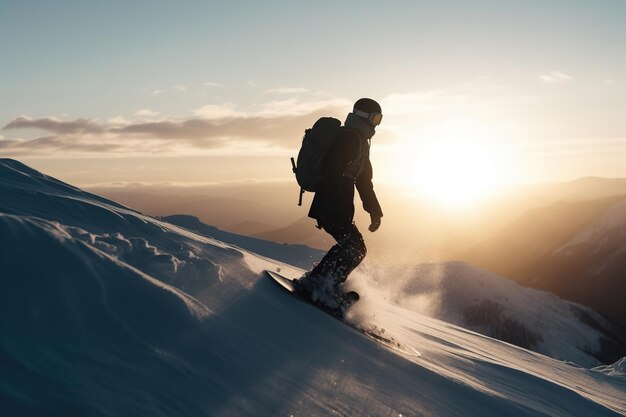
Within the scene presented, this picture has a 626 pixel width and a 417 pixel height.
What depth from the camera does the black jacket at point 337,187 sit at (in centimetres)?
631

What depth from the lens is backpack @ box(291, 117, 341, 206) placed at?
6.38m

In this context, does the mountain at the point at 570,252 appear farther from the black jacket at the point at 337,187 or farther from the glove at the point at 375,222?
the black jacket at the point at 337,187

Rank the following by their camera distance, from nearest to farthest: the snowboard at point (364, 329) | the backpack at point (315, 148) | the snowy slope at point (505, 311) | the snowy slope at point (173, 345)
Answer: the snowy slope at point (173, 345) → the snowboard at point (364, 329) → the backpack at point (315, 148) → the snowy slope at point (505, 311)

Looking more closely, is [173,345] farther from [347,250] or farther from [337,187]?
[337,187]

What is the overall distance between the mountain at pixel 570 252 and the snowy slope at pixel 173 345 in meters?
95.1

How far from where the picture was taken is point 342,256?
20.6 feet

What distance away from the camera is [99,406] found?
2.58 metres

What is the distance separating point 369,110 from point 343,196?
1.22 meters

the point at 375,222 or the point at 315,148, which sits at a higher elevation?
the point at 315,148

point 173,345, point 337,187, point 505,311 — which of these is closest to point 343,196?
point 337,187

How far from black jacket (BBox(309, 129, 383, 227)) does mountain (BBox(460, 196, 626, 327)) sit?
94.0 meters

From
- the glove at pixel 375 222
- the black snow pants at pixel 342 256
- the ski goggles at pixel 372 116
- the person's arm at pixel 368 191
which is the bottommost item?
the black snow pants at pixel 342 256

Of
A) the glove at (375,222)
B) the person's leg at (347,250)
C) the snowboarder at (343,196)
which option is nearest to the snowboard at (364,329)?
the snowboarder at (343,196)

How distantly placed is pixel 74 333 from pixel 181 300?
90cm
